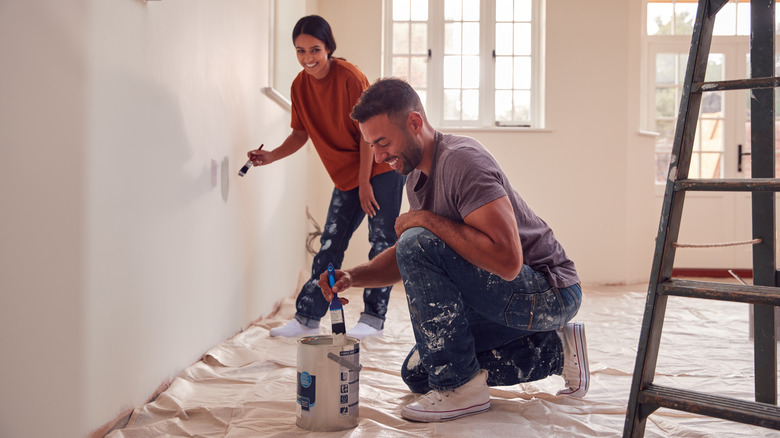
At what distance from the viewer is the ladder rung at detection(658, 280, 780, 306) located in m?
1.10

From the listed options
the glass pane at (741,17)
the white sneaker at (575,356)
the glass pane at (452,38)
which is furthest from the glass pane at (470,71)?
the white sneaker at (575,356)

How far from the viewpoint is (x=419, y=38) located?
194 inches

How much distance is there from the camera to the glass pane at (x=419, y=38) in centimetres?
493

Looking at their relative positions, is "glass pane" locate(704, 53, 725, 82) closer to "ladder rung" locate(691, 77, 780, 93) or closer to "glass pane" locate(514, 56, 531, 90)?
"glass pane" locate(514, 56, 531, 90)

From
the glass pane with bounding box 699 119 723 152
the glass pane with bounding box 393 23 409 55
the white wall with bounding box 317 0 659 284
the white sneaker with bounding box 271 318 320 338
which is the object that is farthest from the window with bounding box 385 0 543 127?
the white sneaker with bounding box 271 318 320 338

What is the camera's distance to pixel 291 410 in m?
1.63

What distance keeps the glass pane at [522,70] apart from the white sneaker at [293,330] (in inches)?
120

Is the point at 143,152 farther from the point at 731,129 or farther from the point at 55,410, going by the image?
the point at 731,129

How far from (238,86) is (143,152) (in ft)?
3.37

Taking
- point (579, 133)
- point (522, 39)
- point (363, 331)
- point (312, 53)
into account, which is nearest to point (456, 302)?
point (363, 331)

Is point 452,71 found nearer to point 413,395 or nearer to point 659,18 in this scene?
point 659,18

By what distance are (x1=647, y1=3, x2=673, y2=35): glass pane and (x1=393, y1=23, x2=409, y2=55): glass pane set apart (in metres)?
2.08

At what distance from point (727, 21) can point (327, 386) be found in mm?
5265

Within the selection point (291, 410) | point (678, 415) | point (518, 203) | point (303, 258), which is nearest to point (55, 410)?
point (291, 410)
